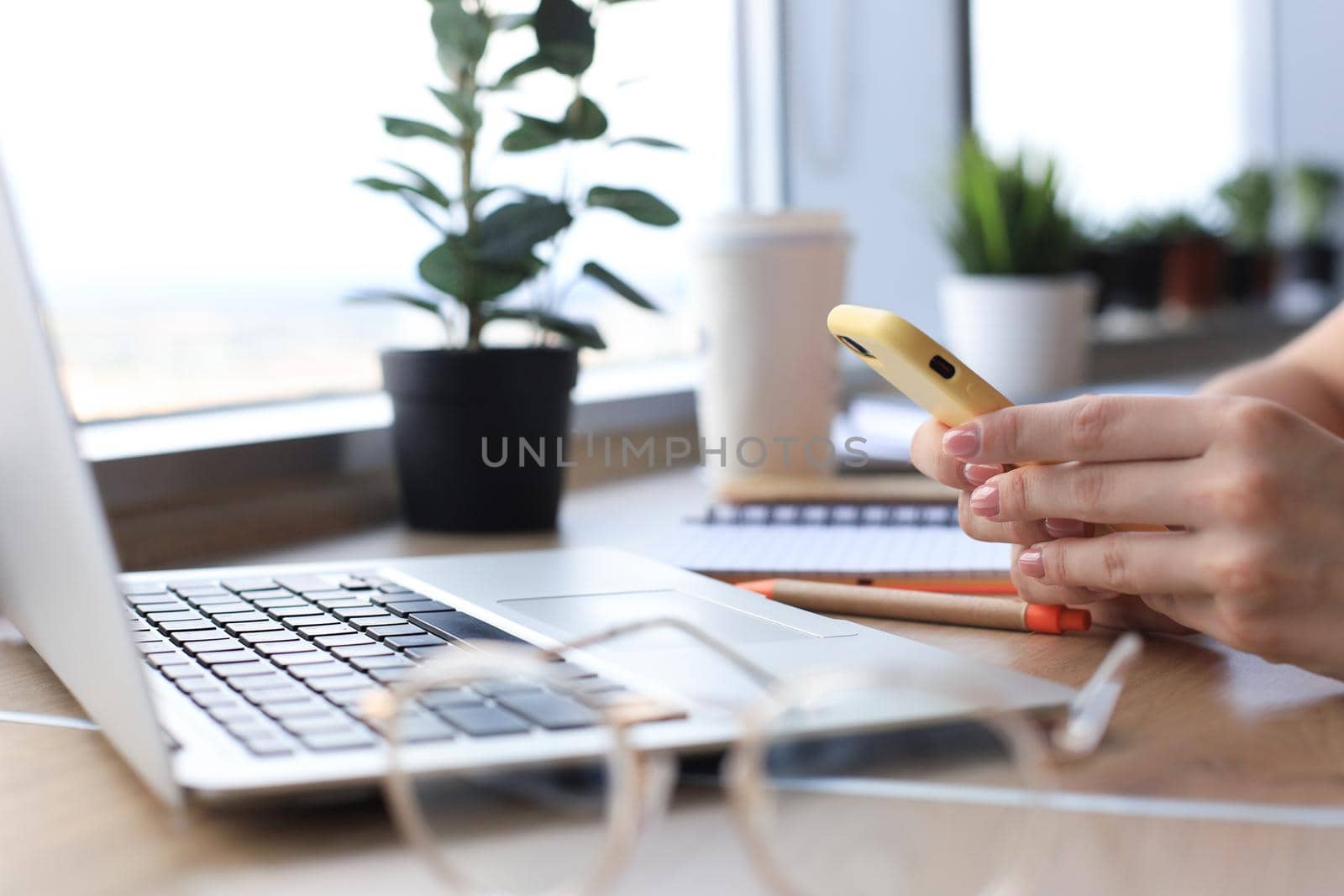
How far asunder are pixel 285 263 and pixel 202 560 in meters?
0.34

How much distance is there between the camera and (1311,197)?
282 centimetres

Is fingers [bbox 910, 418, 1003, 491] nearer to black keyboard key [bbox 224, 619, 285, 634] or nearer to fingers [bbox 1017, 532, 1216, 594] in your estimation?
fingers [bbox 1017, 532, 1216, 594]

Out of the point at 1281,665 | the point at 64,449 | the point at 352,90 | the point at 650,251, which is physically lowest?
the point at 1281,665

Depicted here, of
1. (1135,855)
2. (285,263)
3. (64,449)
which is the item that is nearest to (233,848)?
(64,449)

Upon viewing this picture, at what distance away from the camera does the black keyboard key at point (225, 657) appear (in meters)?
0.48

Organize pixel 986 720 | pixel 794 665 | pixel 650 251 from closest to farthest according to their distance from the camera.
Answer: pixel 986 720 → pixel 794 665 → pixel 650 251

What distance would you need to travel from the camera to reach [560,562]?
27.1 inches

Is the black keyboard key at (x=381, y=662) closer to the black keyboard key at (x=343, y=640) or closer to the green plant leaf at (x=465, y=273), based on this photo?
the black keyboard key at (x=343, y=640)

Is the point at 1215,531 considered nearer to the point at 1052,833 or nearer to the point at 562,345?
the point at 1052,833

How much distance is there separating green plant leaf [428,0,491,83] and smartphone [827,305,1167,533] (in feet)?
1.33

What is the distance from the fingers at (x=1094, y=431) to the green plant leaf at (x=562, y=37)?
405 millimetres

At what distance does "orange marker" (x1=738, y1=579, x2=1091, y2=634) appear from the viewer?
0.58 metres

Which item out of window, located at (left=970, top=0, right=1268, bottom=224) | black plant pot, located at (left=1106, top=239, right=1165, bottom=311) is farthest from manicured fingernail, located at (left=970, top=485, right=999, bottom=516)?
black plant pot, located at (left=1106, top=239, right=1165, bottom=311)

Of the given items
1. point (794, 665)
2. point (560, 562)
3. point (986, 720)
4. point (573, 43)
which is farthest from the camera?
point (573, 43)
